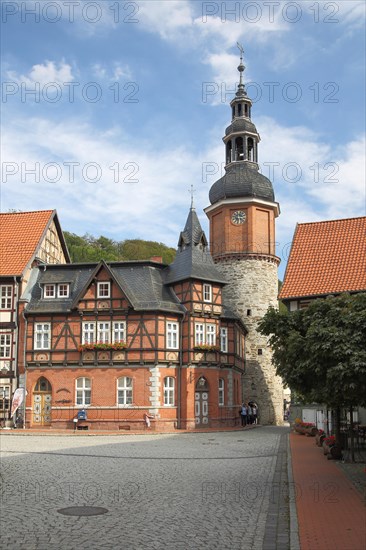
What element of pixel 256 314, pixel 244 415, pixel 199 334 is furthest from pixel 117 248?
pixel 199 334

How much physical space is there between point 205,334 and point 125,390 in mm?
6258

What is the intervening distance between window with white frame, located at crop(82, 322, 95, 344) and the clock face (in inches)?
699

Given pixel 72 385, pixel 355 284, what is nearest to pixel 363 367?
pixel 355 284

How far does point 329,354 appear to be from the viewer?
557 inches

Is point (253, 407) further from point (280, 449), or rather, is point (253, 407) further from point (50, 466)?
point (50, 466)

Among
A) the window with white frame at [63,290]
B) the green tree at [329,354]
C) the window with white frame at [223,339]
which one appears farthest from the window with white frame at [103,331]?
the green tree at [329,354]

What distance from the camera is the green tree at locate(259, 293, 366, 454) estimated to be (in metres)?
13.9

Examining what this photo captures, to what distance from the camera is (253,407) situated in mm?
48750

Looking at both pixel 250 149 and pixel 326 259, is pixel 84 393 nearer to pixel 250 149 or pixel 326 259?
pixel 326 259

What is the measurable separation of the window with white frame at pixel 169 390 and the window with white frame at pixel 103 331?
4.47 meters

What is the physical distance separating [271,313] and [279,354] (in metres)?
1.27

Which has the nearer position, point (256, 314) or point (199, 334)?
point (199, 334)

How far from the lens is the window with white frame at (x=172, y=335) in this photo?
3988cm

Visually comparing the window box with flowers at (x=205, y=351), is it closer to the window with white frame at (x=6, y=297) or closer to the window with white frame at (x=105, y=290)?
the window with white frame at (x=105, y=290)
